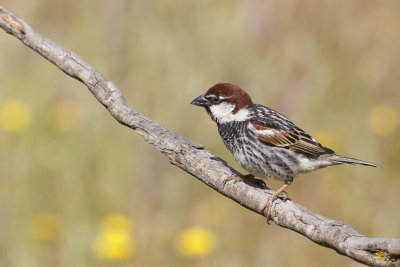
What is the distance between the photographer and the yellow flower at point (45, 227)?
16.9 feet

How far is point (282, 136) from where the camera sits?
174 inches

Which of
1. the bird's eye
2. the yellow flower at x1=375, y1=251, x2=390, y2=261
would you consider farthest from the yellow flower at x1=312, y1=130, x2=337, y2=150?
the yellow flower at x1=375, y1=251, x2=390, y2=261

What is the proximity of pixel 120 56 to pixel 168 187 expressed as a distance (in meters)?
1.77

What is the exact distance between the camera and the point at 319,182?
5922 millimetres

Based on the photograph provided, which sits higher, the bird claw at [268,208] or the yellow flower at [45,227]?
the bird claw at [268,208]

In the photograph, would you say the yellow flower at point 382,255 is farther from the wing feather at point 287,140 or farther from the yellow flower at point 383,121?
the yellow flower at point 383,121

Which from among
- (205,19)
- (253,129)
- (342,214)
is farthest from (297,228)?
(205,19)

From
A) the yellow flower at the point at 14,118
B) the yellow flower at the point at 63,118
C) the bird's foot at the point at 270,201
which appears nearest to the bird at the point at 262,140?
the bird's foot at the point at 270,201

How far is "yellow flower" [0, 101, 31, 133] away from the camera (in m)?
6.08

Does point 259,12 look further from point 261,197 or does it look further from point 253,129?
point 261,197

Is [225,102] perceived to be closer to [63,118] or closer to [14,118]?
[63,118]

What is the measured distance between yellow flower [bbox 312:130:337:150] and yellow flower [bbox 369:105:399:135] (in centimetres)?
45

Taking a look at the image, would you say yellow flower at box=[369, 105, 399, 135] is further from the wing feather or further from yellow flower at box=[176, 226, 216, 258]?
yellow flower at box=[176, 226, 216, 258]

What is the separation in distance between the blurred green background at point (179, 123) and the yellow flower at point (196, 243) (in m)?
0.02
